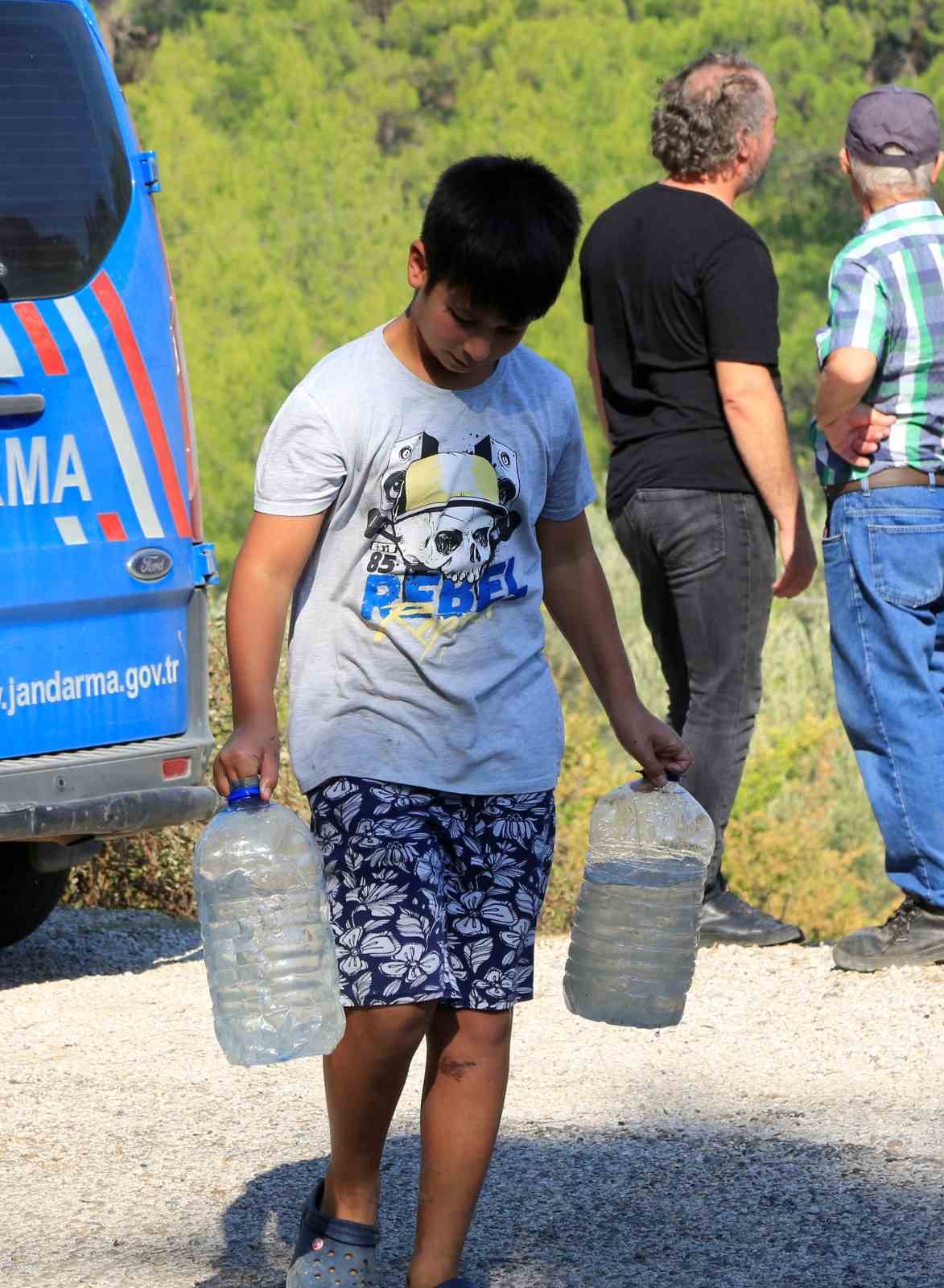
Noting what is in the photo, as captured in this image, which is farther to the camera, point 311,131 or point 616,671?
point 311,131

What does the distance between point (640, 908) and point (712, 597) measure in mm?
1853

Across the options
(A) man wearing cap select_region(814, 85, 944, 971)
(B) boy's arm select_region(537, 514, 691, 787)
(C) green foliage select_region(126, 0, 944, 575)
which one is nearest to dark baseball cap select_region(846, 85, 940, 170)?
(A) man wearing cap select_region(814, 85, 944, 971)

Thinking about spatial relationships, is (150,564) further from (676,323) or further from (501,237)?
(501,237)

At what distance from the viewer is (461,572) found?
2.90 m

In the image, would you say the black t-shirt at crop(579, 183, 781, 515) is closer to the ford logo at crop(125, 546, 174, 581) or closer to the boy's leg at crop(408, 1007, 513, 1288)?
the ford logo at crop(125, 546, 174, 581)

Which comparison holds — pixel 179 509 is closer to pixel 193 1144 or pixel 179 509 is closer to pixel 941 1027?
pixel 193 1144

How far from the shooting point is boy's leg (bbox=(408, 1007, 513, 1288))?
9.48 feet

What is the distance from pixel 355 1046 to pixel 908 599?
2.59 metres

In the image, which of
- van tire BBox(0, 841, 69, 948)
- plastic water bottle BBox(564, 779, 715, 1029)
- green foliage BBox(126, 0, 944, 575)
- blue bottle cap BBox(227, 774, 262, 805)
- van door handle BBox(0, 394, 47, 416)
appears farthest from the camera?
green foliage BBox(126, 0, 944, 575)

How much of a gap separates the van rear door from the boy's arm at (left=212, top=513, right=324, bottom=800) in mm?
2184

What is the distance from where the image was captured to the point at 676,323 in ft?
17.1

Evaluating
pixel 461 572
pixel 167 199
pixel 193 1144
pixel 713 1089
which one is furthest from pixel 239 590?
pixel 167 199

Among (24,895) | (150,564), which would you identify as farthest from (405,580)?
(24,895)

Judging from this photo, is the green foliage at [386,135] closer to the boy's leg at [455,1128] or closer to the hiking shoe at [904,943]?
the hiking shoe at [904,943]
